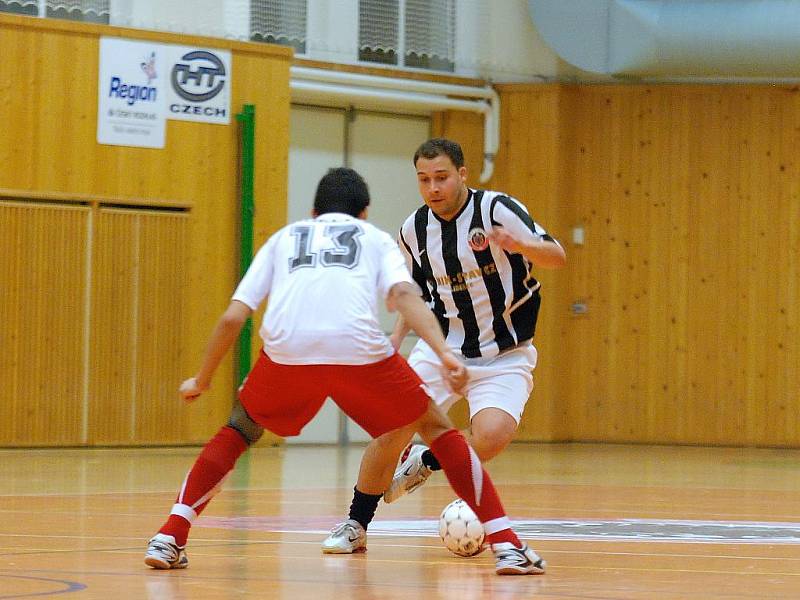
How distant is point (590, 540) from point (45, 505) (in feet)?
11.6

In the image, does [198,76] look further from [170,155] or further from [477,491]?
[477,491]

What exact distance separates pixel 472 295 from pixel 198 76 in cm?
884

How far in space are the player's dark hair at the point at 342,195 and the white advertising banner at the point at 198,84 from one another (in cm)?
951

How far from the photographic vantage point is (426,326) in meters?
5.24

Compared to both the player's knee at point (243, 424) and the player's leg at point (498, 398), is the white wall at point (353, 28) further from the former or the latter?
the player's knee at point (243, 424)

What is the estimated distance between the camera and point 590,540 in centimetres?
679

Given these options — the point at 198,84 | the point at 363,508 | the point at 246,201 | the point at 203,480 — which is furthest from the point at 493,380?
the point at 198,84

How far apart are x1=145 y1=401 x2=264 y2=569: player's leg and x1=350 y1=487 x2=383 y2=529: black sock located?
964 millimetres

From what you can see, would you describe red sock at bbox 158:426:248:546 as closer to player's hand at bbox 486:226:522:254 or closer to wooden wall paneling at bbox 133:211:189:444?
player's hand at bbox 486:226:522:254

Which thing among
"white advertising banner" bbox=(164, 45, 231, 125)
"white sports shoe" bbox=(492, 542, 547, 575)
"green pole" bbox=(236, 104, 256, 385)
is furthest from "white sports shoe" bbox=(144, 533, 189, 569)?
"white advertising banner" bbox=(164, 45, 231, 125)

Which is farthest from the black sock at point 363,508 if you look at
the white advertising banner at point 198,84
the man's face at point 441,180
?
the white advertising banner at point 198,84

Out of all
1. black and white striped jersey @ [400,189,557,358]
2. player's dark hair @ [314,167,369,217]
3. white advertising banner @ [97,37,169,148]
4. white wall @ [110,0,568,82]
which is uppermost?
white wall @ [110,0,568,82]

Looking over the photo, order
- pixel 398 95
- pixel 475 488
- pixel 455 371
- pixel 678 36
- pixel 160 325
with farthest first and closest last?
pixel 398 95
pixel 678 36
pixel 160 325
pixel 475 488
pixel 455 371

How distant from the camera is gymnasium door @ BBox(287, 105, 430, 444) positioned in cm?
1662
